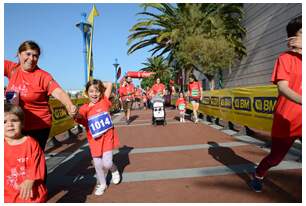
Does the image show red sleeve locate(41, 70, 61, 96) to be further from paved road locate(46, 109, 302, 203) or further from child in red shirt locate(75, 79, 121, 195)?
paved road locate(46, 109, 302, 203)

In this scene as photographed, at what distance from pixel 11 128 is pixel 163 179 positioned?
265 cm

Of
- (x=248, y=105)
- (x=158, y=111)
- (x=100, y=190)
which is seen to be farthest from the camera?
(x=158, y=111)

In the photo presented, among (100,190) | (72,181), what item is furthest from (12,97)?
(72,181)

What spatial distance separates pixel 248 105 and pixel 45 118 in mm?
5815

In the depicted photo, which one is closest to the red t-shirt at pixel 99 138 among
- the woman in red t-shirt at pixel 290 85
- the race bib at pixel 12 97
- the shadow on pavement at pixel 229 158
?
the race bib at pixel 12 97

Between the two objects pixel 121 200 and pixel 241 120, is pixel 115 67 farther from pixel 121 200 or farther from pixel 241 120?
pixel 121 200

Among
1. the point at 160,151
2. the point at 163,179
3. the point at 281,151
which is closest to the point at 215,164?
the point at 163,179

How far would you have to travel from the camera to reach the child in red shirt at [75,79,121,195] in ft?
13.7

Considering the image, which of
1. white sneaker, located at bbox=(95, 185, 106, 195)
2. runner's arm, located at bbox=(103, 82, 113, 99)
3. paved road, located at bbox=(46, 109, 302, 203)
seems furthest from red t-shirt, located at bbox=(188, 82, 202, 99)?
white sneaker, located at bbox=(95, 185, 106, 195)

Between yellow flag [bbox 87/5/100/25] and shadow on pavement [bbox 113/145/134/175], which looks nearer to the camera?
shadow on pavement [bbox 113/145/134/175]

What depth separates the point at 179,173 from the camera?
489cm

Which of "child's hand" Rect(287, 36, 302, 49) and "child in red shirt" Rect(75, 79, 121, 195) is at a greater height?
"child's hand" Rect(287, 36, 302, 49)

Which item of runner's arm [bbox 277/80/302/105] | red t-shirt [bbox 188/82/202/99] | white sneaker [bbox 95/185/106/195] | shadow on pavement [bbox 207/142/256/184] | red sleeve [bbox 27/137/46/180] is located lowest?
white sneaker [bbox 95/185/106/195]

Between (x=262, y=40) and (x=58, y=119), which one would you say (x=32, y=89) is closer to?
(x=58, y=119)
